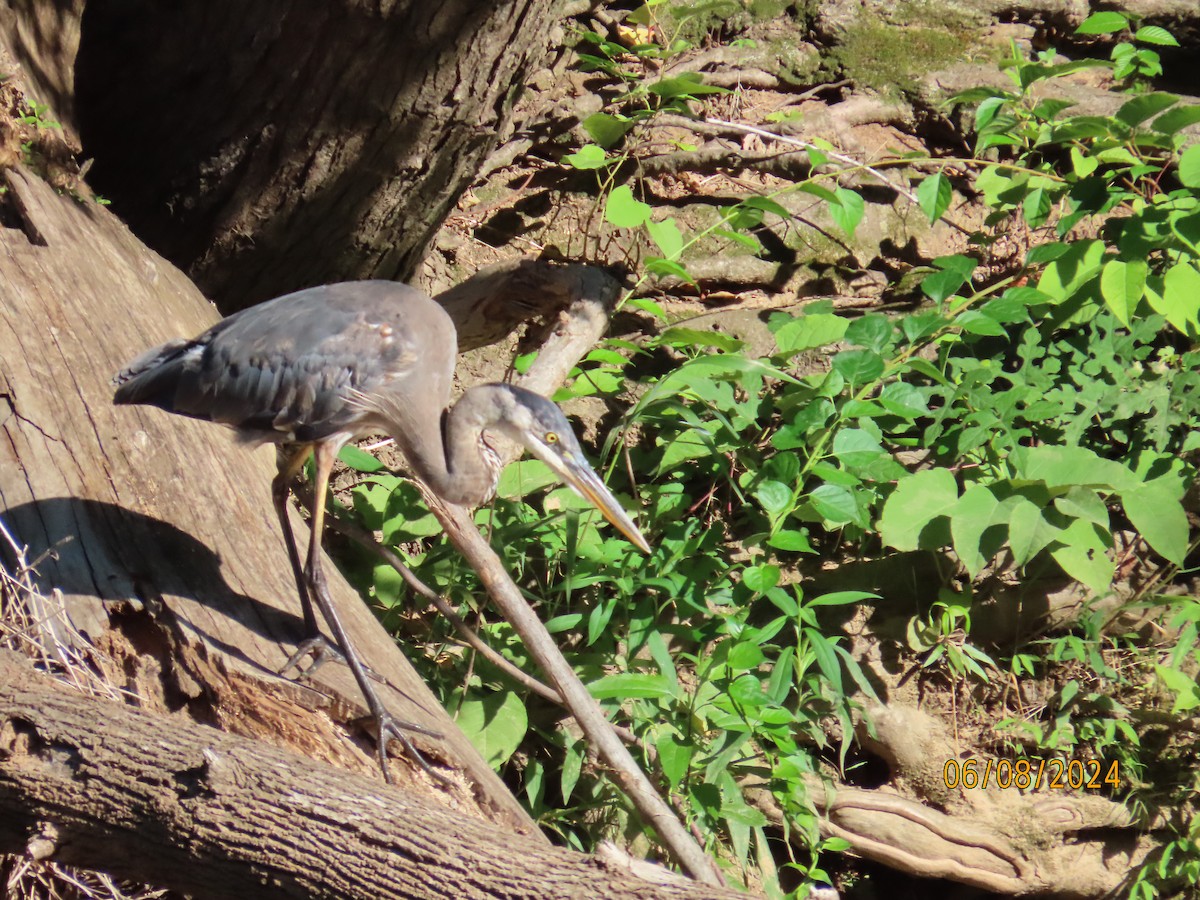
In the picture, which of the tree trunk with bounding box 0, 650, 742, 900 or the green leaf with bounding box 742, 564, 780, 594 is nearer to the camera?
the tree trunk with bounding box 0, 650, 742, 900

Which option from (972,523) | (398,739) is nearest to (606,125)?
(972,523)

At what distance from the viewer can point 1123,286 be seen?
3.63m

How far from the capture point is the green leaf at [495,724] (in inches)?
124

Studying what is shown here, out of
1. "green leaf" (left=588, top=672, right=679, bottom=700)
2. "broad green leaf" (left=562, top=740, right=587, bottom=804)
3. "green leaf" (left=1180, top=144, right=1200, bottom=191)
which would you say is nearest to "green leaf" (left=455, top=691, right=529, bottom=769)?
"broad green leaf" (left=562, top=740, right=587, bottom=804)

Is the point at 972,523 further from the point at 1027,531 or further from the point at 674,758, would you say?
the point at 674,758

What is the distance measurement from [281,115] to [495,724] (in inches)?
82.3

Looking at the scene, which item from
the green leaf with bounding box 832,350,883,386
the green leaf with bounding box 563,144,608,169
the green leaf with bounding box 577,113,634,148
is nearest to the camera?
the green leaf with bounding box 832,350,883,386

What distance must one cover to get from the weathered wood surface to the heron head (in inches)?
25.4

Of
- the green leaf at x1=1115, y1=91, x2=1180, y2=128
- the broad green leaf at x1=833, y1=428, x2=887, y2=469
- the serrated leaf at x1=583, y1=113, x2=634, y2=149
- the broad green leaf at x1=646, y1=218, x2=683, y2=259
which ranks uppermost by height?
the green leaf at x1=1115, y1=91, x2=1180, y2=128

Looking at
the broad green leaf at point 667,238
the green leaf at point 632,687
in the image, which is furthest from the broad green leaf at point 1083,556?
the broad green leaf at point 667,238

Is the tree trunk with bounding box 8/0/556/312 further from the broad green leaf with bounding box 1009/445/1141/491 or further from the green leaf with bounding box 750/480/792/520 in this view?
the broad green leaf with bounding box 1009/445/1141/491

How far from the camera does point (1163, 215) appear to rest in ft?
12.1
